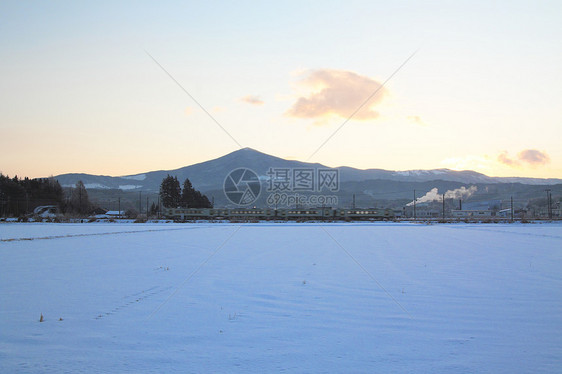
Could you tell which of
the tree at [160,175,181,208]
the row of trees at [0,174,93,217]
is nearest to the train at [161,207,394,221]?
the tree at [160,175,181,208]

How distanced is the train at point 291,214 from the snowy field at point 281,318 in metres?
46.5

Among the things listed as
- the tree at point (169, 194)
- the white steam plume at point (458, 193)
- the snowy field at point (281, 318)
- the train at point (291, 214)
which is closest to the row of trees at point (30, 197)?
the tree at point (169, 194)

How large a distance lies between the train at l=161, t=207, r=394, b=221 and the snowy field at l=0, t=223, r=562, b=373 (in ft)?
153

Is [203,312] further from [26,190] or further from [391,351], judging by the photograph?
[26,190]

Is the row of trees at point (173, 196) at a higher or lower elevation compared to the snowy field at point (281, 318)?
higher

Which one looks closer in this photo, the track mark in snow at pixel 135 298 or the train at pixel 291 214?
the track mark in snow at pixel 135 298

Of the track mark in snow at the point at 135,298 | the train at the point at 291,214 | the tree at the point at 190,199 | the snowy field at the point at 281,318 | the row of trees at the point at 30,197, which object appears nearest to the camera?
the snowy field at the point at 281,318

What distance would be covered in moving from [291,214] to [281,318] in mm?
51929

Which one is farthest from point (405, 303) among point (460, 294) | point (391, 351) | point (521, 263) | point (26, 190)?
point (26, 190)

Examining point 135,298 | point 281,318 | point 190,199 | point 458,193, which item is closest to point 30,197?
point 190,199

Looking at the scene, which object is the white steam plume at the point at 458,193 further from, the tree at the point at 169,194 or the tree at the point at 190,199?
the tree at the point at 169,194

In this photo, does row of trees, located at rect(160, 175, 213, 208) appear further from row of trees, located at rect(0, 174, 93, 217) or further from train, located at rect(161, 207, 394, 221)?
train, located at rect(161, 207, 394, 221)

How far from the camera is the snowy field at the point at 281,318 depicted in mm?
4227

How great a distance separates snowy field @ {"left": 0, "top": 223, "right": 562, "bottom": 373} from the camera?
423cm
